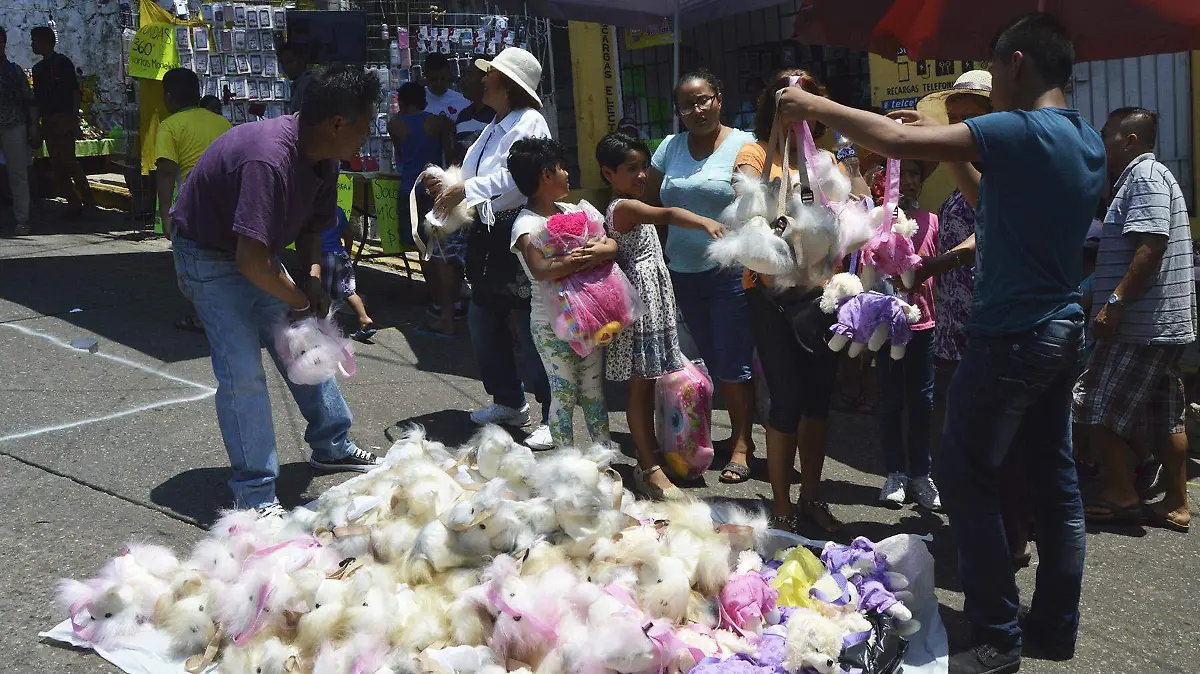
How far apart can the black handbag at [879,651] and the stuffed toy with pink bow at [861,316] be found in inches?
41.9

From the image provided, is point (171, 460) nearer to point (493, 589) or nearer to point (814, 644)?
point (493, 589)

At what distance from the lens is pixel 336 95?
4180 mm

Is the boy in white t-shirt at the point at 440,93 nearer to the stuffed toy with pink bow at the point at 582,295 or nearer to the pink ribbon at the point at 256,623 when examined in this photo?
the stuffed toy with pink bow at the point at 582,295

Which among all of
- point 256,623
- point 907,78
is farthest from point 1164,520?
point 256,623

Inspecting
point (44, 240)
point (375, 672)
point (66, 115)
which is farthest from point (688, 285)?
point (66, 115)

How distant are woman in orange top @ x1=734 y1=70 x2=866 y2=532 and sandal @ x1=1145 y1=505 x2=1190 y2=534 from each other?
4.98 ft

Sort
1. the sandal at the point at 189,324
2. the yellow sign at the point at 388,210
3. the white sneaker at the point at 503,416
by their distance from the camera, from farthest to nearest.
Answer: the yellow sign at the point at 388,210
the sandal at the point at 189,324
the white sneaker at the point at 503,416

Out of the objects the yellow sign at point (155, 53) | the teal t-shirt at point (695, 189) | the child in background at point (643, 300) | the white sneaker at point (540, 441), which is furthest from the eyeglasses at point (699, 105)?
the yellow sign at point (155, 53)

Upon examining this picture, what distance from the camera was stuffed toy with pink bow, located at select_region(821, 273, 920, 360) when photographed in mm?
4078

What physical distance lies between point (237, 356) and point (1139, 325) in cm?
399

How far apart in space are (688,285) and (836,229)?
4.94ft

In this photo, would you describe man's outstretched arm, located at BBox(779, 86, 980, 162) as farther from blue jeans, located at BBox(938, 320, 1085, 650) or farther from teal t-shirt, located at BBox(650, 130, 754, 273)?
teal t-shirt, located at BBox(650, 130, 754, 273)

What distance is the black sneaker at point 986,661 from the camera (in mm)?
3396

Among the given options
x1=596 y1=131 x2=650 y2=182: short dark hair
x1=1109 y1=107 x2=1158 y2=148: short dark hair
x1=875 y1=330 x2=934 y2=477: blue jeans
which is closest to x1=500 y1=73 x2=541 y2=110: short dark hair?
x1=596 y1=131 x2=650 y2=182: short dark hair
